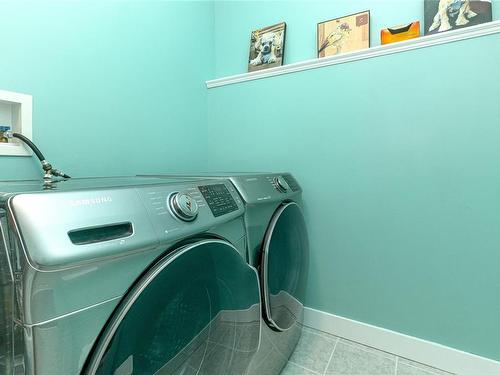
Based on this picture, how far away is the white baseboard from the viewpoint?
3.51 ft

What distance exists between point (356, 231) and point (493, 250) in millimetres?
487

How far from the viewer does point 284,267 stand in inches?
39.8

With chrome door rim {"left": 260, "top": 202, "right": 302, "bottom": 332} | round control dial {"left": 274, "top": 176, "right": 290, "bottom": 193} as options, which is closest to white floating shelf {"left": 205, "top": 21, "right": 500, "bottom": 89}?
round control dial {"left": 274, "top": 176, "right": 290, "bottom": 193}

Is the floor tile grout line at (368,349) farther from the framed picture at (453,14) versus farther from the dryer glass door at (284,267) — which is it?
the framed picture at (453,14)

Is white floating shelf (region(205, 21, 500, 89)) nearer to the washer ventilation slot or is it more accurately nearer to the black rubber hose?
the black rubber hose

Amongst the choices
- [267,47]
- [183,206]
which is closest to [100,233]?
[183,206]

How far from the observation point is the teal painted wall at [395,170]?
105cm

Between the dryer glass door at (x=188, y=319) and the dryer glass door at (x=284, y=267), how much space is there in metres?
0.11

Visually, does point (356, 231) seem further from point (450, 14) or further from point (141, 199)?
point (141, 199)

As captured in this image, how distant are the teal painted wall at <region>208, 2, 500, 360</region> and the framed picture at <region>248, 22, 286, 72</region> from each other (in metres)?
0.05

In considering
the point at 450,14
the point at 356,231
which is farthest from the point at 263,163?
the point at 450,14

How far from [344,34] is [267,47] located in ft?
1.34

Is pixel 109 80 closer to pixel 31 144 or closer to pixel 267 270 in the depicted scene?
pixel 31 144

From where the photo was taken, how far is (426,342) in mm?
1153
